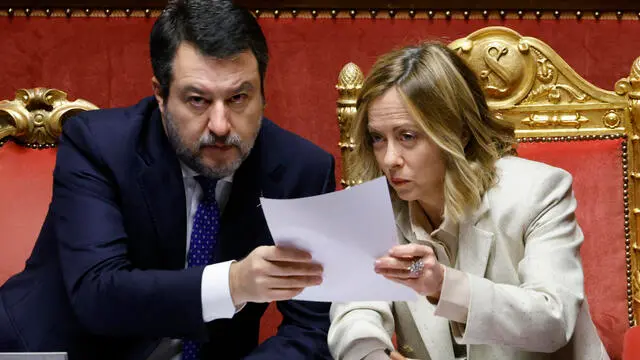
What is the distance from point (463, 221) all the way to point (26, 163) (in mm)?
989

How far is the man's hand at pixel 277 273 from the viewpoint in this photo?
5.07 feet

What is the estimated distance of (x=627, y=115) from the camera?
224 centimetres

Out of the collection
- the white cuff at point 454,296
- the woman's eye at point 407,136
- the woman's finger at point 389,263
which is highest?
the woman's eye at point 407,136

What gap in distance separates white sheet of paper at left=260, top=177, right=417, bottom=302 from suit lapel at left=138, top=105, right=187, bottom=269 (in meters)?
0.39

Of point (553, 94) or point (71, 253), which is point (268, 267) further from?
point (553, 94)

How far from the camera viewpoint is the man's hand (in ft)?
5.07

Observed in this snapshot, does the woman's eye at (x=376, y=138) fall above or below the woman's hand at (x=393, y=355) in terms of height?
above

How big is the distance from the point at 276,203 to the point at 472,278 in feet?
1.41

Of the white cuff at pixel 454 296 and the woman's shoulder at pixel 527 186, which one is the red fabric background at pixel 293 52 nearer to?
the woman's shoulder at pixel 527 186

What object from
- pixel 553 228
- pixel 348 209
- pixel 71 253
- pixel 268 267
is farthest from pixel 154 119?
pixel 553 228

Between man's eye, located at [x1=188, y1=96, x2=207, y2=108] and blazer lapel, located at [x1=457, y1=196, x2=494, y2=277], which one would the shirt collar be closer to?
man's eye, located at [x1=188, y1=96, x2=207, y2=108]

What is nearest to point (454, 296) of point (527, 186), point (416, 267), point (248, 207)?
point (416, 267)

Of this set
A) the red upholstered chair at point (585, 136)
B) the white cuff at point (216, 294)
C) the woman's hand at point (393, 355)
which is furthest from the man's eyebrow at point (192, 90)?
the woman's hand at point (393, 355)

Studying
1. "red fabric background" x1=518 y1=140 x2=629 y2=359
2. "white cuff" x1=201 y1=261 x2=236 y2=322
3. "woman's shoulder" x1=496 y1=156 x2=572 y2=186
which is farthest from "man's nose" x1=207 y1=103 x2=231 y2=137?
"red fabric background" x1=518 y1=140 x2=629 y2=359
